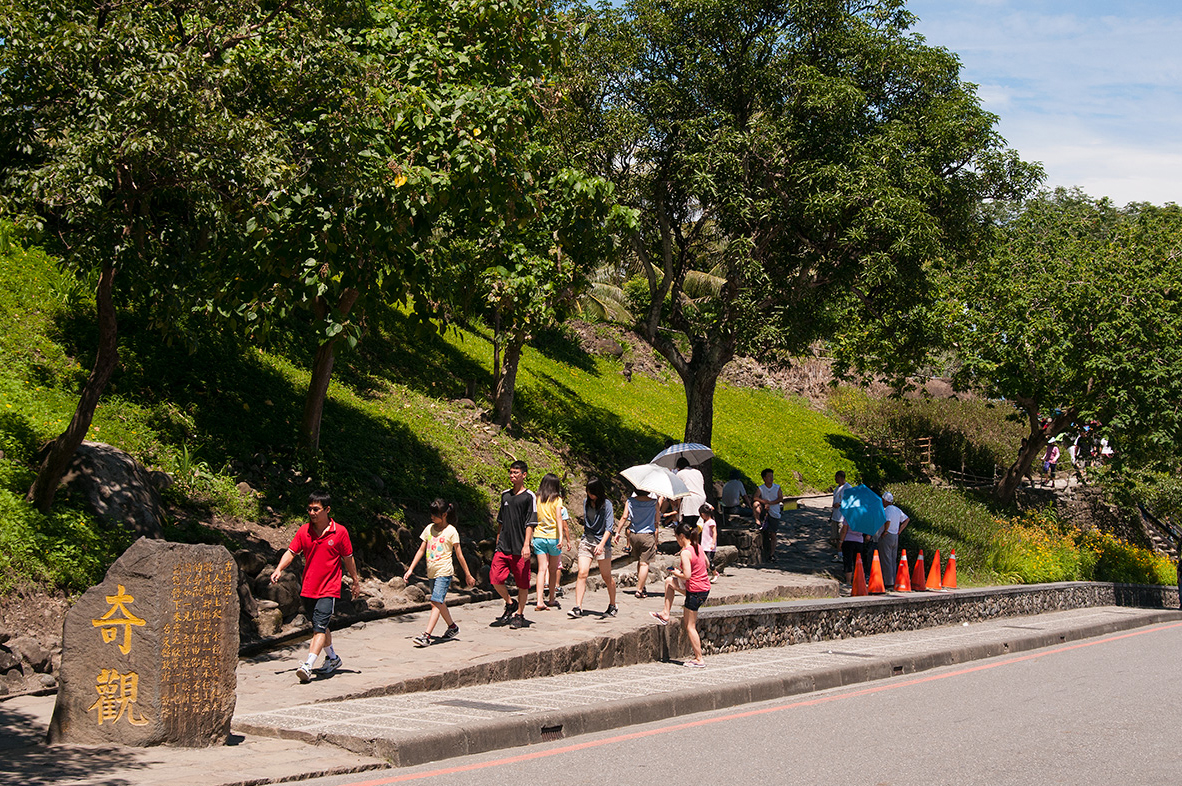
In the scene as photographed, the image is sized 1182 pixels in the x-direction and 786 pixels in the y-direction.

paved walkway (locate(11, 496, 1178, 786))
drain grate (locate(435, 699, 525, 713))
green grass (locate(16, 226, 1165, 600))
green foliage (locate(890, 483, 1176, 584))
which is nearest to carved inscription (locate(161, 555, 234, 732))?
paved walkway (locate(11, 496, 1178, 786))

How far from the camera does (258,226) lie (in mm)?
10164

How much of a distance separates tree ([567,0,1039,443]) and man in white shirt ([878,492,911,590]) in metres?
Result: 4.12

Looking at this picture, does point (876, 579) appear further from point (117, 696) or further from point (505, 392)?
point (117, 696)

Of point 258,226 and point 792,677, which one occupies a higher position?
point 258,226

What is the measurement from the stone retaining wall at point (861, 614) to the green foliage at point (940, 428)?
12.7m

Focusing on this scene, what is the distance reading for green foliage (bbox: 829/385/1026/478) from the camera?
3506cm

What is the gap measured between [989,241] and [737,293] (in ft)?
Answer: 36.5

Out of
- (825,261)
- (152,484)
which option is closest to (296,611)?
(152,484)

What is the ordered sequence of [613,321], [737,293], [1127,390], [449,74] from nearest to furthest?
[449,74]
[737,293]
[1127,390]
[613,321]

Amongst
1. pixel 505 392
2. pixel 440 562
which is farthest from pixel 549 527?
pixel 505 392

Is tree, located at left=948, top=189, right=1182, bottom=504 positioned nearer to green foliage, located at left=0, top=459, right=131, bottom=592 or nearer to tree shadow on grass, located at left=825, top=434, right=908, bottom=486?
tree shadow on grass, located at left=825, top=434, right=908, bottom=486

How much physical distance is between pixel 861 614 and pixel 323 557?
9025mm

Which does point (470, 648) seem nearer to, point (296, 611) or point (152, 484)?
point (296, 611)

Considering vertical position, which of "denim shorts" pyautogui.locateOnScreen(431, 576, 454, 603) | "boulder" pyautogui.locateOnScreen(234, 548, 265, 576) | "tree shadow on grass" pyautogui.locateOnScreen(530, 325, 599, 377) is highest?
"tree shadow on grass" pyautogui.locateOnScreen(530, 325, 599, 377)
